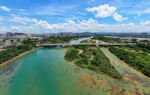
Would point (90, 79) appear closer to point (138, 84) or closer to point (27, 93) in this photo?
point (138, 84)

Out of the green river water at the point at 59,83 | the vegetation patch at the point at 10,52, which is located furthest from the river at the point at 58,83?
the vegetation patch at the point at 10,52

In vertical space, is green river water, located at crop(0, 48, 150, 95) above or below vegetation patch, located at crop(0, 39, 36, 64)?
below

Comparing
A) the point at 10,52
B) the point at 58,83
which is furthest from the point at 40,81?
the point at 10,52

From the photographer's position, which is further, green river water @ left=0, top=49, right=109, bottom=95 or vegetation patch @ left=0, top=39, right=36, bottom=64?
vegetation patch @ left=0, top=39, right=36, bottom=64

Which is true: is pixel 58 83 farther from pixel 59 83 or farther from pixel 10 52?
pixel 10 52

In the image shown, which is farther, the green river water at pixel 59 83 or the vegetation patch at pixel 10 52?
the vegetation patch at pixel 10 52

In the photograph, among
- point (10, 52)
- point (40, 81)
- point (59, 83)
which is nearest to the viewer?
point (59, 83)

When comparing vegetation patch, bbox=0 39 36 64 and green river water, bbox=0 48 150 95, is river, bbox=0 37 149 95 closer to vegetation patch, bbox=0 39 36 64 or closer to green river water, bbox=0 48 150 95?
green river water, bbox=0 48 150 95

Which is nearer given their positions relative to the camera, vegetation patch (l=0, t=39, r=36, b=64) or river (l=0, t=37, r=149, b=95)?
river (l=0, t=37, r=149, b=95)

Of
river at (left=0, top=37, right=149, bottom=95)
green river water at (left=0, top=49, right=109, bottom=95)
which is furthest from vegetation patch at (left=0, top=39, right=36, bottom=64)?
river at (left=0, top=37, right=149, bottom=95)

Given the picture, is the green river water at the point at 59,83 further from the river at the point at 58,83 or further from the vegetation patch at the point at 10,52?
the vegetation patch at the point at 10,52

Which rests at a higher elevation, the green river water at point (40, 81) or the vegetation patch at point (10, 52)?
the vegetation patch at point (10, 52)
